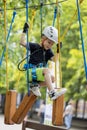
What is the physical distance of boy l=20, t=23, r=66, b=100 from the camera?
25.2 feet

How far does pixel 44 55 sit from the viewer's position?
8.14m

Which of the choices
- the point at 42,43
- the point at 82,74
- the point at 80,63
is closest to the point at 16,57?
the point at 42,43

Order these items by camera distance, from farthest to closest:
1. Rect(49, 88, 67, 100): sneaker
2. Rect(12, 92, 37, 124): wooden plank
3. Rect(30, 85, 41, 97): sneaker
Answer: Rect(12, 92, 37, 124): wooden plank < Rect(30, 85, 41, 97): sneaker < Rect(49, 88, 67, 100): sneaker

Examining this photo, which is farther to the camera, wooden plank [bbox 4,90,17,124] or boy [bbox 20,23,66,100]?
wooden plank [bbox 4,90,17,124]

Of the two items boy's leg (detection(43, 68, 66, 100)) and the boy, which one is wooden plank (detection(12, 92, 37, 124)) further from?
boy's leg (detection(43, 68, 66, 100))

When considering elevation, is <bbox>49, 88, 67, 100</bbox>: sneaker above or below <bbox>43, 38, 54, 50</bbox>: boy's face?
below

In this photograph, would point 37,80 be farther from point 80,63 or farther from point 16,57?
point 80,63

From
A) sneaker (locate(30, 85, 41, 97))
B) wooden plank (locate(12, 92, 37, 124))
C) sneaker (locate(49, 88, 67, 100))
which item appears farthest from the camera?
wooden plank (locate(12, 92, 37, 124))

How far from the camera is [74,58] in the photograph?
25.4 m

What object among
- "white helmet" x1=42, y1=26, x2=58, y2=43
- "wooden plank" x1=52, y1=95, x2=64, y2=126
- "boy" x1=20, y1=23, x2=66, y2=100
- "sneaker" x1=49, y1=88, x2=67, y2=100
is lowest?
"wooden plank" x1=52, y1=95, x2=64, y2=126

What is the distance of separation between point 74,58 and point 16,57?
10804 millimetres

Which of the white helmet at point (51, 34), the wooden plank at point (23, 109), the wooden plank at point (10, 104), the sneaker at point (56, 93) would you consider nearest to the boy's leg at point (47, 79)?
the sneaker at point (56, 93)

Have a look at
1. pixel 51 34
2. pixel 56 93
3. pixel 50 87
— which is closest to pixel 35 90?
pixel 50 87

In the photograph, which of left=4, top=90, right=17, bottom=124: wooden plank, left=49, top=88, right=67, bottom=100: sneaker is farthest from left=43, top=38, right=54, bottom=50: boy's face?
left=4, top=90, right=17, bottom=124: wooden plank
